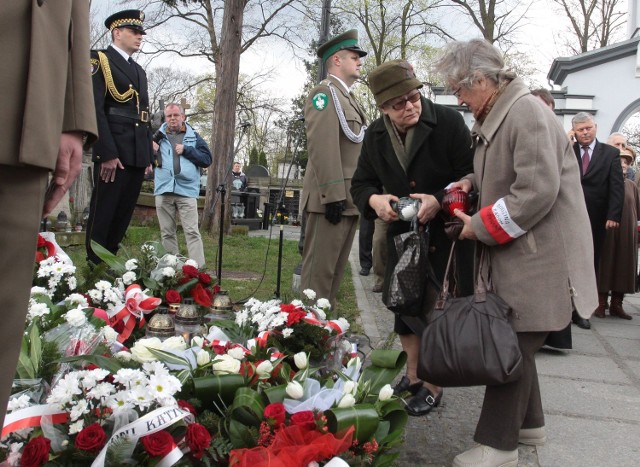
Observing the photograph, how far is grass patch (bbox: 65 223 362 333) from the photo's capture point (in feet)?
19.8

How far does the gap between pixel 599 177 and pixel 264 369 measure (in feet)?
15.8

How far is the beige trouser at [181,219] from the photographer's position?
287 inches

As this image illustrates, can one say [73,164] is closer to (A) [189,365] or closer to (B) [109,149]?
(A) [189,365]

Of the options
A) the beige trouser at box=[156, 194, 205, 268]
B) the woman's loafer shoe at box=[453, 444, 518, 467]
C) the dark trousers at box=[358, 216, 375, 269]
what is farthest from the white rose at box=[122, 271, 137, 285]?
the dark trousers at box=[358, 216, 375, 269]

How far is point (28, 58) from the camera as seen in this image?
1.57 m

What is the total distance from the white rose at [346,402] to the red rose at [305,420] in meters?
0.17

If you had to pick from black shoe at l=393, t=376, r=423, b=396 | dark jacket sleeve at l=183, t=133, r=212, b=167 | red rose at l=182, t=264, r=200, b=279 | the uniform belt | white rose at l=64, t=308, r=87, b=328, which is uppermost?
the uniform belt

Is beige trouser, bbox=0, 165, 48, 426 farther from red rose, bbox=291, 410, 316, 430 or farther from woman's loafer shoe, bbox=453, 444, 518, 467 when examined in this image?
woman's loafer shoe, bbox=453, 444, 518, 467

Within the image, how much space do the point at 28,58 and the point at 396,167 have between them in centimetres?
244

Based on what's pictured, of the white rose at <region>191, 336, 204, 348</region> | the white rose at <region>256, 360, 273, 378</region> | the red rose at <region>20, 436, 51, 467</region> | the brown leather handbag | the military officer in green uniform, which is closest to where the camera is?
the red rose at <region>20, 436, 51, 467</region>

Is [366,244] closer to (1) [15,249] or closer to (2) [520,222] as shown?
(2) [520,222]

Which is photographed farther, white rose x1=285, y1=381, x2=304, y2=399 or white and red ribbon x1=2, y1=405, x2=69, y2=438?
white rose x1=285, y1=381, x2=304, y2=399

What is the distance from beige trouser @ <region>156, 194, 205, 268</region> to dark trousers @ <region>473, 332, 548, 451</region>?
15.6 ft

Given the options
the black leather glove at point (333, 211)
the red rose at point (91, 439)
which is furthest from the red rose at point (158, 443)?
the black leather glove at point (333, 211)
